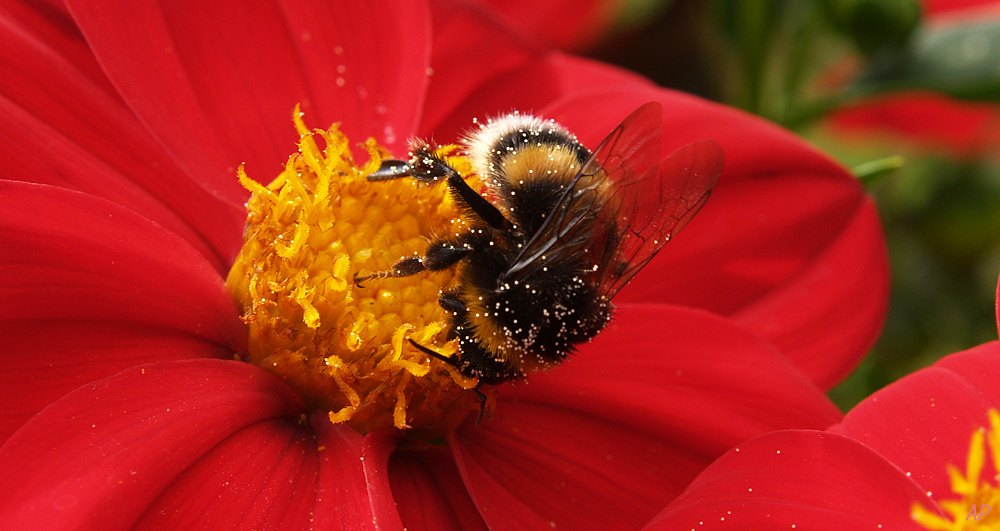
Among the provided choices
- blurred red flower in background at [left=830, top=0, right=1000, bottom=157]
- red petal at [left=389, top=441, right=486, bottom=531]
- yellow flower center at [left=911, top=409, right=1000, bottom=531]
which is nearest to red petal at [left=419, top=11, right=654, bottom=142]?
red petal at [left=389, top=441, right=486, bottom=531]

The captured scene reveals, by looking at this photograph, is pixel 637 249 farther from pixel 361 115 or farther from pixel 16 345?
pixel 16 345

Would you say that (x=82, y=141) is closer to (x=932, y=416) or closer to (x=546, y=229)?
(x=546, y=229)

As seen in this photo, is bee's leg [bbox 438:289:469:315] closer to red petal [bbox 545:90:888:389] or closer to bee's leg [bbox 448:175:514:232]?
bee's leg [bbox 448:175:514:232]

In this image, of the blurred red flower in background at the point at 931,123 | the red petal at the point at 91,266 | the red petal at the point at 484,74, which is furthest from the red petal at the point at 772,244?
the blurred red flower in background at the point at 931,123

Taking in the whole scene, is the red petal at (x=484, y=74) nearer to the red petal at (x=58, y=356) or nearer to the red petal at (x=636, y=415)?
the red petal at (x=636, y=415)

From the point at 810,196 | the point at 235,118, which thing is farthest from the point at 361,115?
the point at 810,196

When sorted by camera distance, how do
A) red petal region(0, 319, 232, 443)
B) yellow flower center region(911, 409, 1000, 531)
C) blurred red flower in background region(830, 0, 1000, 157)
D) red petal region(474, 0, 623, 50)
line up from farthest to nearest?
blurred red flower in background region(830, 0, 1000, 157)
red petal region(474, 0, 623, 50)
red petal region(0, 319, 232, 443)
yellow flower center region(911, 409, 1000, 531)

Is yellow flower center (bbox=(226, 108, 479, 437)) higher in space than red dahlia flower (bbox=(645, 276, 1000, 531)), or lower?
higher
